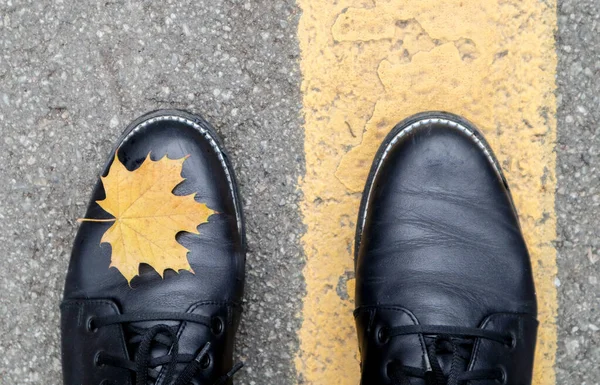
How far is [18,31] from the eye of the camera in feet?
6.21

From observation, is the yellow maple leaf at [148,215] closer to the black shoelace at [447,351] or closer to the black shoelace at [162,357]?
the black shoelace at [162,357]

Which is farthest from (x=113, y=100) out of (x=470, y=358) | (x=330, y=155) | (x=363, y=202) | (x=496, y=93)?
(x=470, y=358)

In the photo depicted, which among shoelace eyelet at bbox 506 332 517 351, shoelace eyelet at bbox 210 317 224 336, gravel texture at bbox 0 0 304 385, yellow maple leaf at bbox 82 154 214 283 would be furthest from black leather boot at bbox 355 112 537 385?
yellow maple leaf at bbox 82 154 214 283

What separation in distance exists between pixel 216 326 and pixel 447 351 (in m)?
0.69

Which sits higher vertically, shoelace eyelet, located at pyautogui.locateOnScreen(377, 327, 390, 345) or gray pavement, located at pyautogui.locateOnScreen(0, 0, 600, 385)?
gray pavement, located at pyautogui.locateOnScreen(0, 0, 600, 385)

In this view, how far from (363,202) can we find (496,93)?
53 centimetres

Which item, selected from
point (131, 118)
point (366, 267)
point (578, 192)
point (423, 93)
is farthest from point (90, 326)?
point (578, 192)

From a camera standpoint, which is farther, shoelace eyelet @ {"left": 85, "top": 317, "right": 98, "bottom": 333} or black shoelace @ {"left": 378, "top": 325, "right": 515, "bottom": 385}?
shoelace eyelet @ {"left": 85, "top": 317, "right": 98, "bottom": 333}

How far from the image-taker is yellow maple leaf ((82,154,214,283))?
1699mm

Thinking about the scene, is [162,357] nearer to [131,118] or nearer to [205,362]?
[205,362]

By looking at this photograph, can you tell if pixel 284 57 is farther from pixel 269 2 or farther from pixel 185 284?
pixel 185 284

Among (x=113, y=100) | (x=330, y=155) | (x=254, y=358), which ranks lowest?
(x=254, y=358)

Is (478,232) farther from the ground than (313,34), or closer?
closer

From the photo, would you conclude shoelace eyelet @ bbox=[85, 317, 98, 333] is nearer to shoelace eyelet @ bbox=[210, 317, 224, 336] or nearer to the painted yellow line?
shoelace eyelet @ bbox=[210, 317, 224, 336]
